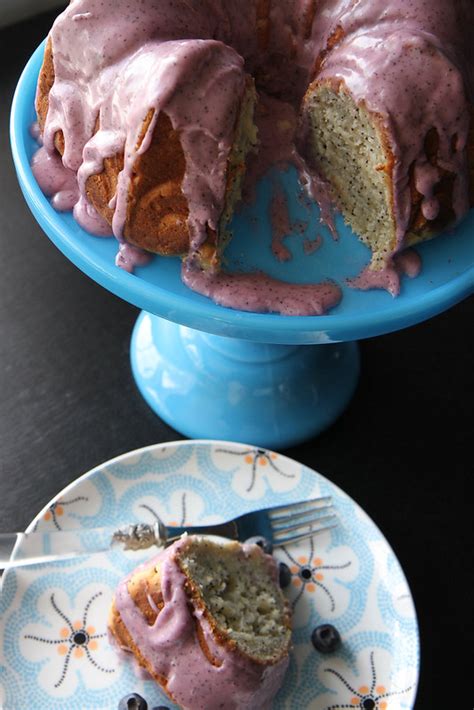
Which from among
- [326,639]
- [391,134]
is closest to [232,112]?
[391,134]

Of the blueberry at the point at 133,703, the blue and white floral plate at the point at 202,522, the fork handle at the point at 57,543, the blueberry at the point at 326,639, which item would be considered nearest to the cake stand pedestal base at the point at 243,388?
the blue and white floral plate at the point at 202,522

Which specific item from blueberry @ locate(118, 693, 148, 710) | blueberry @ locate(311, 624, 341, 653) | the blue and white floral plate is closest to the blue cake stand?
the blue and white floral plate

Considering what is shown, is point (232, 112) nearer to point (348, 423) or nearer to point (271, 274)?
point (271, 274)

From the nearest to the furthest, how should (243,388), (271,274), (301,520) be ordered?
1. (271,274)
2. (301,520)
3. (243,388)

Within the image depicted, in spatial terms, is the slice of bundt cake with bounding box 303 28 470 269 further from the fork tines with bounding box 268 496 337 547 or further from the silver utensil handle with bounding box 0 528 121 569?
the silver utensil handle with bounding box 0 528 121 569

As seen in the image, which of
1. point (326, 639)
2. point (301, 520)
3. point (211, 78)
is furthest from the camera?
point (301, 520)

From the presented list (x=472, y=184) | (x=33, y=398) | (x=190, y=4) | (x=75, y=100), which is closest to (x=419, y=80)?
(x=472, y=184)
